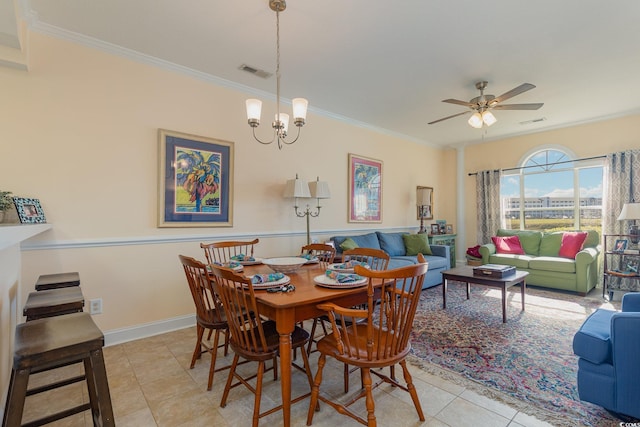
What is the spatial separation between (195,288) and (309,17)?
221 cm

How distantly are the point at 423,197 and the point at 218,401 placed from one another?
4.84 meters

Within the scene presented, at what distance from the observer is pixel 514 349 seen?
2.59 meters

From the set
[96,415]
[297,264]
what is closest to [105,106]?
[297,264]

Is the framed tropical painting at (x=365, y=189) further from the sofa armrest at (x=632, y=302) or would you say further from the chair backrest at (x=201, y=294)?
the sofa armrest at (x=632, y=302)

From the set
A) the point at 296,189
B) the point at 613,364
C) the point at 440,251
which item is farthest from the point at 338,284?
the point at 440,251

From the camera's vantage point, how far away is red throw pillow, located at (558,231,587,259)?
4633mm

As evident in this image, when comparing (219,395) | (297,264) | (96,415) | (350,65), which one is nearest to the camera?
(96,415)

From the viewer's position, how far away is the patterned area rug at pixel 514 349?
1.85m

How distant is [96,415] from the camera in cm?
156

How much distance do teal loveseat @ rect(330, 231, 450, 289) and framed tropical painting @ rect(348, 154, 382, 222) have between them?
37 cm

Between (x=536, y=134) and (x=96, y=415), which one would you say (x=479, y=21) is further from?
(x=536, y=134)

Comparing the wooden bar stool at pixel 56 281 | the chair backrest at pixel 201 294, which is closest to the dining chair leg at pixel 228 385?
the chair backrest at pixel 201 294

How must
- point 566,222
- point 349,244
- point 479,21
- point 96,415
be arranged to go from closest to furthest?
point 96,415
point 479,21
point 349,244
point 566,222

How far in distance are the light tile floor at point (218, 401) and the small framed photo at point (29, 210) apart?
1.15 m
